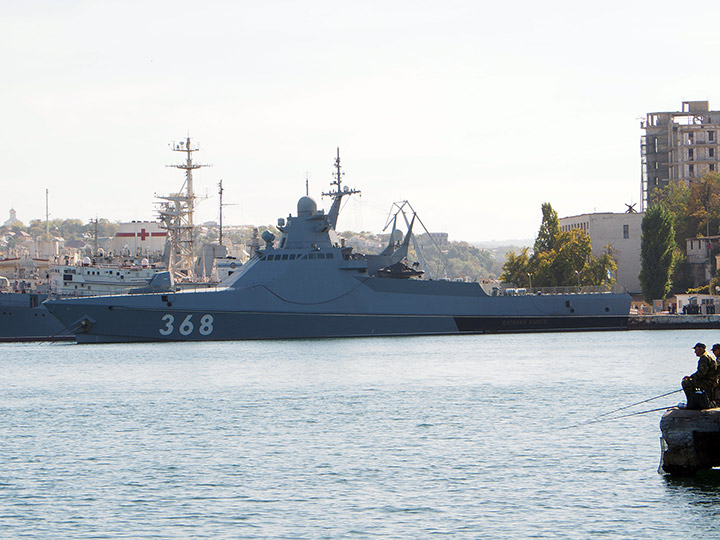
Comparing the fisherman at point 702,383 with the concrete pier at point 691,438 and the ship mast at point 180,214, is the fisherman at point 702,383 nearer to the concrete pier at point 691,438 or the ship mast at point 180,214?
the concrete pier at point 691,438

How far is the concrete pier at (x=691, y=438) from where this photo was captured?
53.8 ft

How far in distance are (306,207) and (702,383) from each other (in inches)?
1619

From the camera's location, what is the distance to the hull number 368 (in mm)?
54500

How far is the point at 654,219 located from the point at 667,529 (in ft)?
202

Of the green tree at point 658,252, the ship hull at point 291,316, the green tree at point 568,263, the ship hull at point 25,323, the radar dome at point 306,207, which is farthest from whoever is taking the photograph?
the green tree at point 568,263

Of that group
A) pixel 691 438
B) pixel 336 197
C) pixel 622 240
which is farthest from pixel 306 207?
pixel 691 438

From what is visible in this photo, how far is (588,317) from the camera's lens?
2468 inches

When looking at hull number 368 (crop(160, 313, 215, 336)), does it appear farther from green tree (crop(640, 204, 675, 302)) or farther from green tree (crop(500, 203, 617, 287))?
green tree (crop(640, 204, 675, 302))

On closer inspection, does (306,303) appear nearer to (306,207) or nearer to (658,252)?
(306,207)

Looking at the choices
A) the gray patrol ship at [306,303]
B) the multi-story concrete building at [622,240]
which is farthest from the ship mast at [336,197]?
the multi-story concrete building at [622,240]

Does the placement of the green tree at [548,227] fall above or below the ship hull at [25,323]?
above

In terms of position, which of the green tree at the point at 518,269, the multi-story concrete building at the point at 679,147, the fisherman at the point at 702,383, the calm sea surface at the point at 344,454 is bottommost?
the calm sea surface at the point at 344,454

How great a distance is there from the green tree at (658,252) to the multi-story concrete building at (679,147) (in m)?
21.0

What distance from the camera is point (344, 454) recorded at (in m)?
21.1
